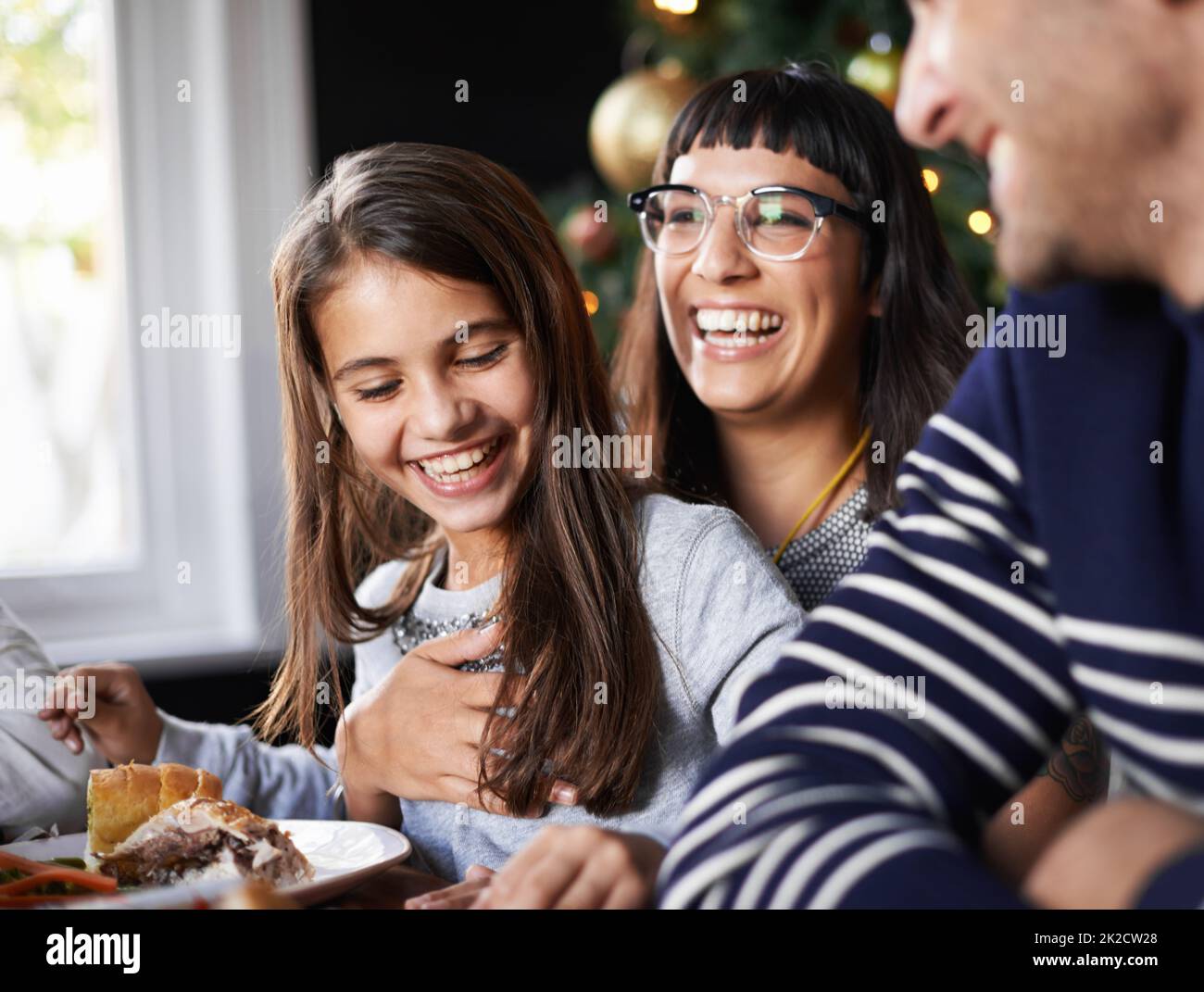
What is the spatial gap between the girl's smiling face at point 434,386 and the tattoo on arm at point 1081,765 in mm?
649

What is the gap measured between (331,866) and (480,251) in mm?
646

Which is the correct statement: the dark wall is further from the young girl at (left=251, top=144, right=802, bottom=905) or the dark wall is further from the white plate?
the white plate

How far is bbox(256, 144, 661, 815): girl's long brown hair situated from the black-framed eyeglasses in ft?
0.78

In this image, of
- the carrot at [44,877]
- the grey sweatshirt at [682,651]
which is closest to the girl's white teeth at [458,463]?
the grey sweatshirt at [682,651]

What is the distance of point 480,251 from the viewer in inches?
53.0

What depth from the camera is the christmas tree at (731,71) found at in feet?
7.46

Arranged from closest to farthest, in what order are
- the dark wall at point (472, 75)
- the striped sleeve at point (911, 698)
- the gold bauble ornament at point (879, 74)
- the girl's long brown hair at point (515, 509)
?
the striped sleeve at point (911, 698), the girl's long brown hair at point (515, 509), the gold bauble ornament at point (879, 74), the dark wall at point (472, 75)

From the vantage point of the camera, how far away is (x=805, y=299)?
→ 62.6 inches

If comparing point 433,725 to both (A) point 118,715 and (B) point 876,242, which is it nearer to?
(A) point 118,715

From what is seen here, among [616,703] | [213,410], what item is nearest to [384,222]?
[616,703]

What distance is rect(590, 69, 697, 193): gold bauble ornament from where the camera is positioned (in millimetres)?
2377

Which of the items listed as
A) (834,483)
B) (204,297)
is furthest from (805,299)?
(204,297)

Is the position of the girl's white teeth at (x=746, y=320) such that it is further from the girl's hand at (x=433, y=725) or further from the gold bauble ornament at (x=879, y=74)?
the gold bauble ornament at (x=879, y=74)
